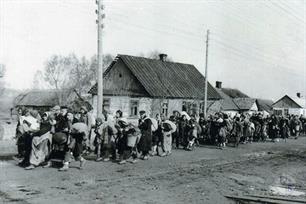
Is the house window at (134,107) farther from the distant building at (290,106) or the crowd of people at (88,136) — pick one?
the distant building at (290,106)

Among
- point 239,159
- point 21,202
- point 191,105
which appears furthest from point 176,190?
point 191,105

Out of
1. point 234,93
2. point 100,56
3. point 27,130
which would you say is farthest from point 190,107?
point 234,93

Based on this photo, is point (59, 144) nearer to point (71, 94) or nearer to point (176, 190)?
point (176, 190)

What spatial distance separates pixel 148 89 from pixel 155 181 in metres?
25.9

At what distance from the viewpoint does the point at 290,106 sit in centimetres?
6950

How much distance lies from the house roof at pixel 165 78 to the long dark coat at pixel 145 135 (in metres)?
21.3

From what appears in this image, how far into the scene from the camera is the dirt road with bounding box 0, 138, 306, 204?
8906 mm

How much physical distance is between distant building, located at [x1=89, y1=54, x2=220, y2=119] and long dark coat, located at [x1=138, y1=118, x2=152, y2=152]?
20.7m

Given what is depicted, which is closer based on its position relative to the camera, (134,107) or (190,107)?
(134,107)

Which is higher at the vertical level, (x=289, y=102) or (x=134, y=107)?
(x=289, y=102)

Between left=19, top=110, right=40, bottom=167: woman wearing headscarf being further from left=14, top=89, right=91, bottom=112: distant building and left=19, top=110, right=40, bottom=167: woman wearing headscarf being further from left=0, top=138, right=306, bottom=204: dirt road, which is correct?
left=14, top=89, right=91, bottom=112: distant building

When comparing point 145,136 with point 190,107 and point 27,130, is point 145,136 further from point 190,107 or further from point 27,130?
point 190,107

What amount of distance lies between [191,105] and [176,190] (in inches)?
1227

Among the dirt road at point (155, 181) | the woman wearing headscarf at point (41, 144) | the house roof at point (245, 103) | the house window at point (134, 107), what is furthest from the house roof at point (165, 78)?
the woman wearing headscarf at point (41, 144)
